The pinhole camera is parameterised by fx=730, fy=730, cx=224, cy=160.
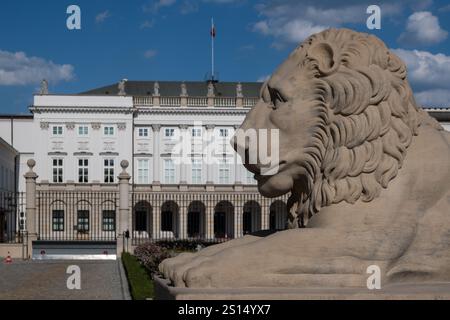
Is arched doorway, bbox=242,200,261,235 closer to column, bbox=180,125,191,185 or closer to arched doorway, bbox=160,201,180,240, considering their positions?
arched doorway, bbox=160,201,180,240

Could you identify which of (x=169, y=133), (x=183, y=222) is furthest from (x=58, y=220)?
(x=169, y=133)

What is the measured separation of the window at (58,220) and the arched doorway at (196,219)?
814 centimetres

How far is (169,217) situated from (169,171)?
489cm

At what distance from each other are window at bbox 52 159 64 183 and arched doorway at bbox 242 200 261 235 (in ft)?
43.6

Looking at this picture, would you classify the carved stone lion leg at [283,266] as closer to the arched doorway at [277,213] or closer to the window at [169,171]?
the arched doorway at [277,213]

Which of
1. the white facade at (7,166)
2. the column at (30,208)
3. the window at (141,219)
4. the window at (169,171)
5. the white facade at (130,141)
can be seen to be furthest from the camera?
the window at (169,171)

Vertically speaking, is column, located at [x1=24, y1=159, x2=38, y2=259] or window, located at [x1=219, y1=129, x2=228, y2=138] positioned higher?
window, located at [x1=219, y1=129, x2=228, y2=138]

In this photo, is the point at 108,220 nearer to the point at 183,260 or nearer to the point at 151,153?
the point at 151,153

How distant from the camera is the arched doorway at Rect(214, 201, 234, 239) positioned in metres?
46.8

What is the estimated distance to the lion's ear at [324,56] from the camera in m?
4.26

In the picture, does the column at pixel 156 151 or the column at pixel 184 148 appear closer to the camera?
the column at pixel 184 148

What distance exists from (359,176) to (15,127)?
178 feet

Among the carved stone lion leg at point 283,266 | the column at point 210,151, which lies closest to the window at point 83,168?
the column at point 210,151

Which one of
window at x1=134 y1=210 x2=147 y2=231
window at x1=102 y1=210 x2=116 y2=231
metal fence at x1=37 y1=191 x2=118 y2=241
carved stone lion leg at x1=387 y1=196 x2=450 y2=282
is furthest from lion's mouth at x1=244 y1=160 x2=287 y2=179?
window at x1=134 y1=210 x2=147 y2=231
